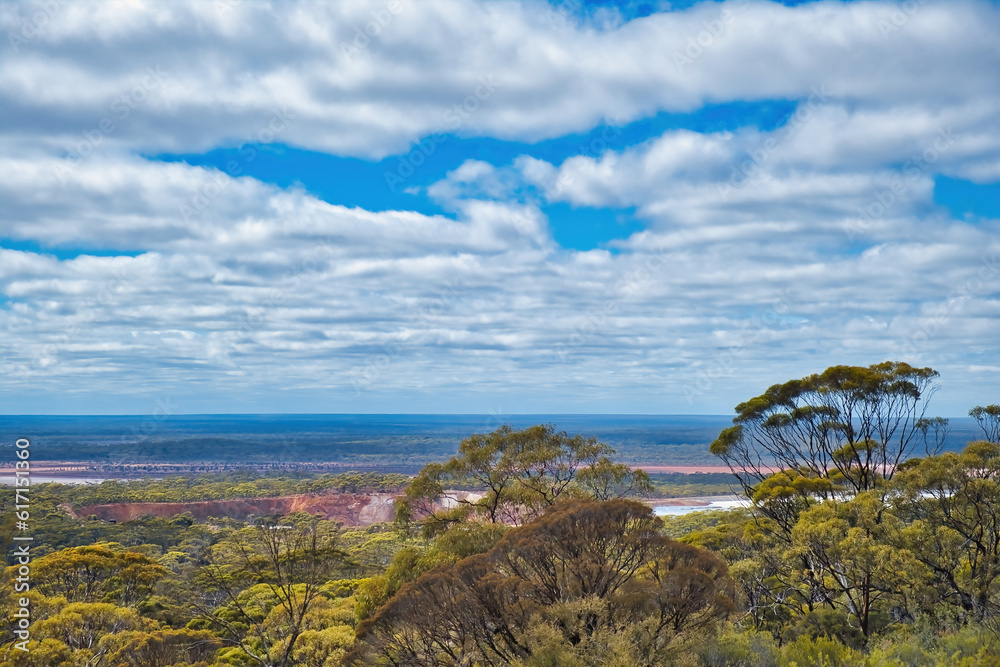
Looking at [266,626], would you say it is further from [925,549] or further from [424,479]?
[925,549]

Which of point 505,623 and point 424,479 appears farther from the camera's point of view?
point 424,479

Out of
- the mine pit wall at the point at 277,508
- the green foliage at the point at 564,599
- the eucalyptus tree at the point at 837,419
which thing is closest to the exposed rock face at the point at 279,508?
the mine pit wall at the point at 277,508

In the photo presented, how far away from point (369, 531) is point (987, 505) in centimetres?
8461

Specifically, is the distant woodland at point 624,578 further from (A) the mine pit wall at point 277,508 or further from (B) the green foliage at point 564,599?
(A) the mine pit wall at point 277,508

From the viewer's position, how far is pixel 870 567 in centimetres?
2145

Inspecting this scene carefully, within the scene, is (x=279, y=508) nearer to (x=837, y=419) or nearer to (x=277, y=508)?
(x=277, y=508)

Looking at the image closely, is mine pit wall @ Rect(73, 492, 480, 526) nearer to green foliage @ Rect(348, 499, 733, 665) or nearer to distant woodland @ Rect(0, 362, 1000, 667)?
distant woodland @ Rect(0, 362, 1000, 667)

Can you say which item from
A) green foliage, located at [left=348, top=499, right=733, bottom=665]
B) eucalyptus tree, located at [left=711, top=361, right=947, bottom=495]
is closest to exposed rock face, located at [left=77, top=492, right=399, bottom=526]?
eucalyptus tree, located at [left=711, top=361, right=947, bottom=495]

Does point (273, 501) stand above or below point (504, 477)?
below

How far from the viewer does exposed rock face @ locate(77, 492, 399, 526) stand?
11816cm

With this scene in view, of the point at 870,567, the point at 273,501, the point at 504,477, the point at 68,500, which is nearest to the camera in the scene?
the point at 870,567

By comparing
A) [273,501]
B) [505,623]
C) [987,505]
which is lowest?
[273,501]

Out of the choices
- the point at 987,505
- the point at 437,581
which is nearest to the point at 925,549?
the point at 987,505

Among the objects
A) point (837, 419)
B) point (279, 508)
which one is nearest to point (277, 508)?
point (279, 508)
